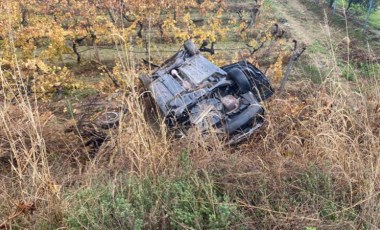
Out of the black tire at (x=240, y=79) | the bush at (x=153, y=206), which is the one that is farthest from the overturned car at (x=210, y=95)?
the bush at (x=153, y=206)

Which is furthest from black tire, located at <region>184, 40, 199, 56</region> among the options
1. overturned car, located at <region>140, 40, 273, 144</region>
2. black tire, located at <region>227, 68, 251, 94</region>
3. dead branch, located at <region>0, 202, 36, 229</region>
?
dead branch, located at <region>0, 202, 36, 229</region>

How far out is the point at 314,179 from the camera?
3498 mm

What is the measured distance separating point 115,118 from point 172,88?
3.34ft

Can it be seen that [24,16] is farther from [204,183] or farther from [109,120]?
[204,183]

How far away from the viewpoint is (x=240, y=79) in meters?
5.41

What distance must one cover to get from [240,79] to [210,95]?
1.78 feet

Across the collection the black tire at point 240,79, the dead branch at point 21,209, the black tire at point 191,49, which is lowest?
the dead branch at point 21,209

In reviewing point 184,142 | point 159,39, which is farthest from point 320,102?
point 159,39

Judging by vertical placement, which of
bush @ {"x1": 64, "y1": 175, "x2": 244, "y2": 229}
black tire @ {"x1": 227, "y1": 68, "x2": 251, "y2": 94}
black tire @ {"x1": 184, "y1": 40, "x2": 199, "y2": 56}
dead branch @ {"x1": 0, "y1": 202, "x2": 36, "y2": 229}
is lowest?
dead branch @ {"x1": 0, "y1": 202, "x2": 36, "y2": 229}

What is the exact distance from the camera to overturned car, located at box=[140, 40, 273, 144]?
15.7ft

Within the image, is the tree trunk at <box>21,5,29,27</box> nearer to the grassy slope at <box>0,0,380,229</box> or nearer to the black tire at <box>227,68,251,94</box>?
the grassy slope at <box>0,0,380,229</box>

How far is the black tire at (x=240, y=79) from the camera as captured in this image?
534 cm

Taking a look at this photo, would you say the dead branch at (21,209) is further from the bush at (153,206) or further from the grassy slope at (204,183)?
the bush at (153,206)

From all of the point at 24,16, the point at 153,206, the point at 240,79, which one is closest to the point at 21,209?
the point at 153,206
